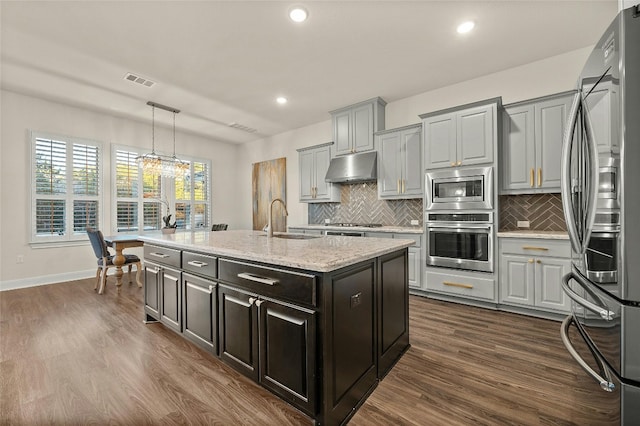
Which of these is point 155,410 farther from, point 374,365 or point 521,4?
point 521,4

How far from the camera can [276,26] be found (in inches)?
108

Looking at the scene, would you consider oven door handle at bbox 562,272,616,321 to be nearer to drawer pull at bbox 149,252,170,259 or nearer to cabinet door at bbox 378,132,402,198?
cabinet door at bbox 378,132,402,198

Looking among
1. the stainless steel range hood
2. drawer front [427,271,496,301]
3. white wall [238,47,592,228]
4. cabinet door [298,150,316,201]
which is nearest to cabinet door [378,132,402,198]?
the stainless steel range hood

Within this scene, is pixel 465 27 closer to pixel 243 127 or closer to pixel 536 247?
pixel 536 247

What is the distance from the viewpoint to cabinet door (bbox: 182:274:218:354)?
205 cm

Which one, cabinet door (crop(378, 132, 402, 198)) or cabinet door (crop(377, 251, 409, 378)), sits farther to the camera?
cabinet door (crop(378, 132, 402, 198))

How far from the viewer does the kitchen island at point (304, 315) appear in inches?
57.0

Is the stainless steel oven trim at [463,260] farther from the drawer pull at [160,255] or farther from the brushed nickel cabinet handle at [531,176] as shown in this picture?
the drawer pull at [160,255]

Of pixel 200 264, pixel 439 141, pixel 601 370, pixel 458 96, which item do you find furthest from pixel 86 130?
pixel 601 370

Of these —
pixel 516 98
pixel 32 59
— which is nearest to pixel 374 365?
pixel 516 98

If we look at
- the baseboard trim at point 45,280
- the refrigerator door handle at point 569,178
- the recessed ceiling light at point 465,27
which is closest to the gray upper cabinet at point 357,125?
the recessed ceiling light at point 465,27

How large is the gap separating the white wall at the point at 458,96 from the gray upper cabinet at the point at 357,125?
13.1 inches

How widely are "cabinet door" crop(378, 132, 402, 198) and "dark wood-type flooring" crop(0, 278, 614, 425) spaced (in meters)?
1.97

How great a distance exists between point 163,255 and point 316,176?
10.6 ft
